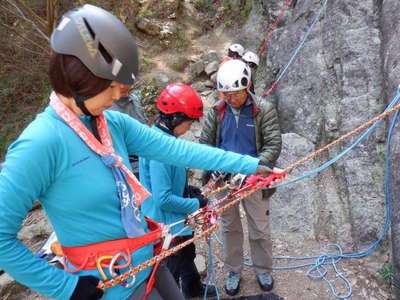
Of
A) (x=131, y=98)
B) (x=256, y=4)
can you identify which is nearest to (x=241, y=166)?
(x=131, y=98)

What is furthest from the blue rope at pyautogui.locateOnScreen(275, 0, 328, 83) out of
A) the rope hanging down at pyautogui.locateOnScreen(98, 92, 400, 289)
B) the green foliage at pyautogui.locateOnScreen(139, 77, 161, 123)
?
the rope hanging down at pyautogui.locateOnScreen(98, 92, 400, 289)

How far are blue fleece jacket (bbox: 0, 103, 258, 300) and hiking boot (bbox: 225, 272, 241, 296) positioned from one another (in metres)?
2.51

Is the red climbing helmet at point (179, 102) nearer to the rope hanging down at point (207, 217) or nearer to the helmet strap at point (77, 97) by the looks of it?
the rope hanging down at point (207, 217)

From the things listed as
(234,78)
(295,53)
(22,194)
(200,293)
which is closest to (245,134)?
(234,78)

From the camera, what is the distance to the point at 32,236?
591 centimetres

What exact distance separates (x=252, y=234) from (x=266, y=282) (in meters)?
0.71

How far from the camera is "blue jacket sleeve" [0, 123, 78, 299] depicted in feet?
4.38

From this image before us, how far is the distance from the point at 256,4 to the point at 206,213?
8098 millimetres

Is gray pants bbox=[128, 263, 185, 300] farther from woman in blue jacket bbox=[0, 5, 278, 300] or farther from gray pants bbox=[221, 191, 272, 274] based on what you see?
Answer: gray pants bbox=[221, 191, 272, 274]

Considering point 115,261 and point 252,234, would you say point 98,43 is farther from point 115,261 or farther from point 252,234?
point 252,234

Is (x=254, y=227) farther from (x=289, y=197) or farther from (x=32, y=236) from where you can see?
(x=32, y=236)

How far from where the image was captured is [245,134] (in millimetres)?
3559

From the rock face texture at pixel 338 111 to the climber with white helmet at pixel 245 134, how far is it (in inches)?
54.4

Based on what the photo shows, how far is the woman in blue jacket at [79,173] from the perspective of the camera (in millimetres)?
1380
